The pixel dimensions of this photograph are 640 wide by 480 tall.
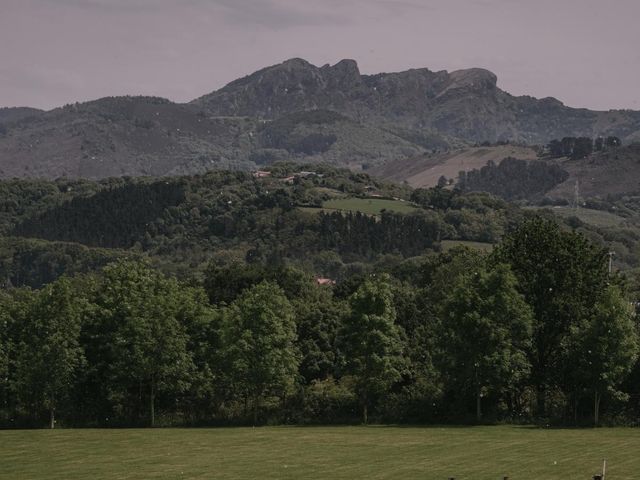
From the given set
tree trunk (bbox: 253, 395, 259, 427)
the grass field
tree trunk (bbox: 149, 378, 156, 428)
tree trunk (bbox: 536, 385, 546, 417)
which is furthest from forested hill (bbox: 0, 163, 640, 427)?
the grass field

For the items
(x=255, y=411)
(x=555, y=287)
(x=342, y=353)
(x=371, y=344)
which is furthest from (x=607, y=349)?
(x=255, y=411)

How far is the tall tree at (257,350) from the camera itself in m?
78.8

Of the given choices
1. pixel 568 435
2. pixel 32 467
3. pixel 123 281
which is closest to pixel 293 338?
pixel 123 281

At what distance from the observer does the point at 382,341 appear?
3103 inches

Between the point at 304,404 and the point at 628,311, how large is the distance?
2367 centimetres

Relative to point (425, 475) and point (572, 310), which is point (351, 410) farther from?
point (425, 475)

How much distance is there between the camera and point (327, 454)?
185 feet

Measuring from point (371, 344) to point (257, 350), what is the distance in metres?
8.32

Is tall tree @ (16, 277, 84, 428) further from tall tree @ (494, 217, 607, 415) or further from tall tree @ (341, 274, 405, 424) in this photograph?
tall tree @ (494, 217, 607, 415)

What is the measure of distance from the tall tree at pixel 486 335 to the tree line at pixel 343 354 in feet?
0.31

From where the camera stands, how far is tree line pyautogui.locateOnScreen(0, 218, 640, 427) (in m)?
74.1

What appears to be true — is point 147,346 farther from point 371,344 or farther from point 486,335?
point 486,335

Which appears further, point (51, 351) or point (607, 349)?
point (51, 351)

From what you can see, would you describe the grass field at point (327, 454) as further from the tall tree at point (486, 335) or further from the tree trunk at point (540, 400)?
the tree trunk at point (540, 400)
